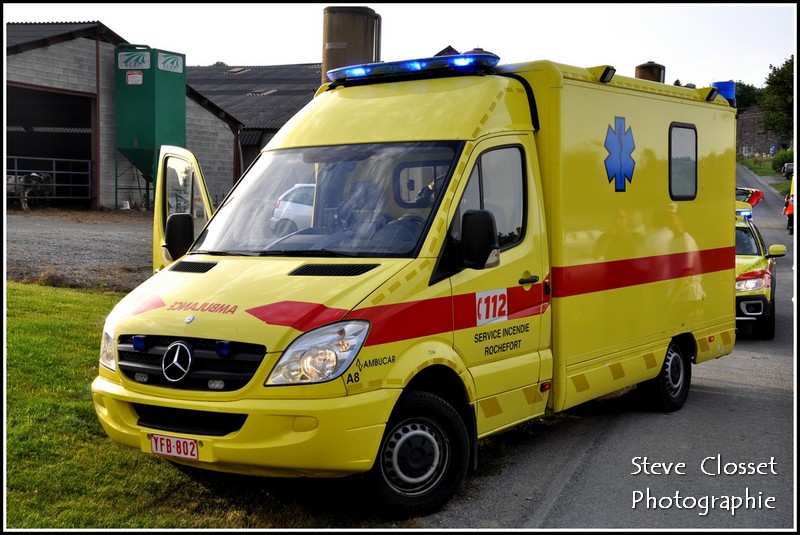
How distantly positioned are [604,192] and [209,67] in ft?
159

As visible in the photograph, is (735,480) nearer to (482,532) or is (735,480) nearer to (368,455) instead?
(482,532)

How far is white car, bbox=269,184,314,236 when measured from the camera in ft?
20.8

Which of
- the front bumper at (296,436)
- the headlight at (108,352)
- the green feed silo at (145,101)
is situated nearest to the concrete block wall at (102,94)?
the green feed silo at (145,101)

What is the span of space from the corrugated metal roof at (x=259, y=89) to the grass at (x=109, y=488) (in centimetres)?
3242

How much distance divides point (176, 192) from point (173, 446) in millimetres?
3255

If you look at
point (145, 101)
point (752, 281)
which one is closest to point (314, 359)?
point (752, 281)

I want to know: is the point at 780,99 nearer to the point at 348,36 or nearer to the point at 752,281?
the point at 752,281

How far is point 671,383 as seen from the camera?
8914 millimetres

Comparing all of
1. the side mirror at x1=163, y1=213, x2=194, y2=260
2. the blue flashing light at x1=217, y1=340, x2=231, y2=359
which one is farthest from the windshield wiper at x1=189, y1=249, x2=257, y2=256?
the blue flashing light at x1=217, y1=340, x2=231, y2=359

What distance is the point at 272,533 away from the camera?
5387 mm

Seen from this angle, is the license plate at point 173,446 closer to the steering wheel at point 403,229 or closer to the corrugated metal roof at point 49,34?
the steering wheel at point 403,229

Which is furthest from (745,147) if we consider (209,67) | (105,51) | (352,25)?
(352,25)

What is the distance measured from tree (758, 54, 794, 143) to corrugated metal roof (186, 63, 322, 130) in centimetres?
3359

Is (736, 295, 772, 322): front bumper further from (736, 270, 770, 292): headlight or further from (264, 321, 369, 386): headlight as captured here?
(264, 321, 369, 386): headlight
